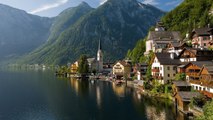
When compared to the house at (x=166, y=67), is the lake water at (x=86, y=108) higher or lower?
lower

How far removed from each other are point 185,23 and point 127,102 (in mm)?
103938

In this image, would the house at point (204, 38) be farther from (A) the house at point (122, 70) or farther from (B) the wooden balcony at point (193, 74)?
(A) the house at point (122, 70)

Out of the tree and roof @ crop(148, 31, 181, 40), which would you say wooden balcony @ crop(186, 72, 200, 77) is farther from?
the tree

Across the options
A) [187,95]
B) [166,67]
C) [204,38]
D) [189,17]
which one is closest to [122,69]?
[189,17]

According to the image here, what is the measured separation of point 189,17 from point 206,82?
11937cm

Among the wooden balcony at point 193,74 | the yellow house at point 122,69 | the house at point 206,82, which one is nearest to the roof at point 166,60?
the wooden balcony at point 193,74

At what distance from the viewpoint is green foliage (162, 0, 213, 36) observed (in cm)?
15388

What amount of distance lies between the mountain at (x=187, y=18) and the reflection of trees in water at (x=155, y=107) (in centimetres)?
6886

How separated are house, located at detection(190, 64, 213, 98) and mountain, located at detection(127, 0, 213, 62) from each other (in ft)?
268

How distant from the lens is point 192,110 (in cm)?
6228

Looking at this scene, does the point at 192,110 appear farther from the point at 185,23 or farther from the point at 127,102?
the point at 185,23

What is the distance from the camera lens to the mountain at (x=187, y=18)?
504ft

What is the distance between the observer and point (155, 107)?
244 feet

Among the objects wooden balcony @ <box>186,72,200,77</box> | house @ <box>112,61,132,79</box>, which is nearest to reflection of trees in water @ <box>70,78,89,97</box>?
house @ <box>112,61,132,79</box>
